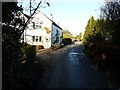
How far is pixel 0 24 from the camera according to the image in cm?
1014

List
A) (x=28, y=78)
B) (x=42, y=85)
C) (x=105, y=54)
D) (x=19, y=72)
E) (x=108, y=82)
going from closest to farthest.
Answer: (x=19, y=72) → (x=28, y=78) → (x=42, y=85) → (x=108, y=82) → (x=105, y=54)

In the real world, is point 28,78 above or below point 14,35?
below

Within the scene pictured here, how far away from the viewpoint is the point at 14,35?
11.2 m

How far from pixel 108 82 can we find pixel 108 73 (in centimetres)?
309

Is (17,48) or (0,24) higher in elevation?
(0,24)

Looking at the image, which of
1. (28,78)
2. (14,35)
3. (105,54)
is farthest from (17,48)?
(105,54)

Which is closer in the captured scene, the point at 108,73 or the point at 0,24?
the point at 0,24

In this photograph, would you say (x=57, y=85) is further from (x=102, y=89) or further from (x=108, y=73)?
(x=108, y=73)

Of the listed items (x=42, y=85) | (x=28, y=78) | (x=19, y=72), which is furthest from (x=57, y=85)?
(x=19, y=72)

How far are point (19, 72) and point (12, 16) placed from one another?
8.65 ft

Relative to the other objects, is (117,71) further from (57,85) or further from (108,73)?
(57,85)

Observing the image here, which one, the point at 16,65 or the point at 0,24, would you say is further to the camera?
the point at 16,65

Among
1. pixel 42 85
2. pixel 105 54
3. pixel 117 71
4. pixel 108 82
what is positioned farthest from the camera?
pixel 105 54

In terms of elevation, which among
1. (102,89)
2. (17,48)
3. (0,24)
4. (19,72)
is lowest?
(102,89)
